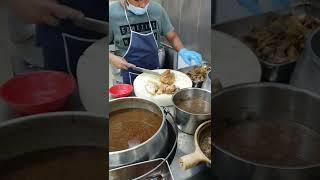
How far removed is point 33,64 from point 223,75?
29 centimetres

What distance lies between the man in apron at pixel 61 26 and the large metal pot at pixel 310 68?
31 cm

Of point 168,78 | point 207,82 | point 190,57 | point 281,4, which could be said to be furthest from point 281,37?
point 190,57

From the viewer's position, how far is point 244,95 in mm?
525

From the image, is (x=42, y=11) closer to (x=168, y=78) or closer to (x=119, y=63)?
(x=168, y=78)

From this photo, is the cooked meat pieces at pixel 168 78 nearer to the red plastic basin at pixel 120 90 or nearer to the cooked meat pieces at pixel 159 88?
the cooked meat pieces at pixel 159 88

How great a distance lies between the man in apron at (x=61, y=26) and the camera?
351 mm

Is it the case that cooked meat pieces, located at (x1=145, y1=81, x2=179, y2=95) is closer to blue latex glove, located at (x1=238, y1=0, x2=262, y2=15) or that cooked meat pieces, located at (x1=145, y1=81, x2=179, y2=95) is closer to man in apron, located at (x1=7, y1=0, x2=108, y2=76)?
blue latex glove, located at (x1=238, y1=0, x2=262, y2=15)

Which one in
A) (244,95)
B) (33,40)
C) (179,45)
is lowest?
(179,45)

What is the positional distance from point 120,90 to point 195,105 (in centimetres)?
34

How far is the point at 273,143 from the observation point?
0.53m

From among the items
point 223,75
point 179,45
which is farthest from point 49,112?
point 179,45

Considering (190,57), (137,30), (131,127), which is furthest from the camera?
(137,30)

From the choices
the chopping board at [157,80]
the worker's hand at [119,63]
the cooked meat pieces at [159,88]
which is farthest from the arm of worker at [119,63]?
the cooked meat pieces at [159,88]

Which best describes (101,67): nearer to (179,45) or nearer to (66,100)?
(66,100)
